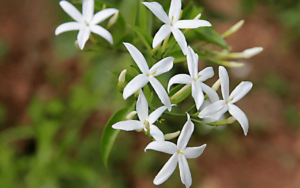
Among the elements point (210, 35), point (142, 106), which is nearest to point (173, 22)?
point (210, 35)

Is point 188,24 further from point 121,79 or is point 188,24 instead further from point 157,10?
point 121,79

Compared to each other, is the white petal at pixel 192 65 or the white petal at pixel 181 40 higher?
the white petal at pixel 181 40

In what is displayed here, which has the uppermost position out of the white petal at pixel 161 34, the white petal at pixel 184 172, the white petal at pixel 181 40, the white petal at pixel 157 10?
the white petal at pixel 157 10

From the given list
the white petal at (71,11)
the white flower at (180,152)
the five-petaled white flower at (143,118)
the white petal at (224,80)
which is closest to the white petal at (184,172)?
the white flower at (180,152)

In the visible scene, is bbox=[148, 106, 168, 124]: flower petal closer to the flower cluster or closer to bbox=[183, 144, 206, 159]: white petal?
the flower cluster

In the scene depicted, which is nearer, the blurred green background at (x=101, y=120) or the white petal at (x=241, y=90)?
the white petal at (x=241, y=90)

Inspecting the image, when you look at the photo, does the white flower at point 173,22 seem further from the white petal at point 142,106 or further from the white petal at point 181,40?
the white petal at point 142,106
